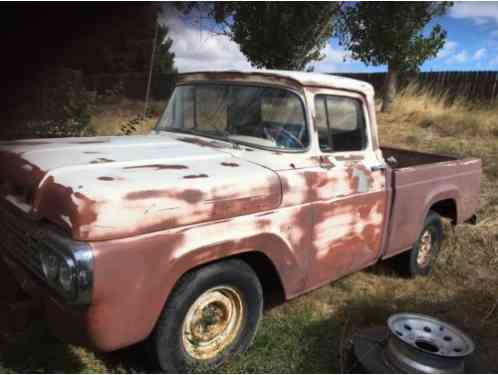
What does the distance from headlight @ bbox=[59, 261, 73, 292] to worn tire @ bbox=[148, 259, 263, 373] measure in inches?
20.5

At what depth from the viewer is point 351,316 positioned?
3307mm

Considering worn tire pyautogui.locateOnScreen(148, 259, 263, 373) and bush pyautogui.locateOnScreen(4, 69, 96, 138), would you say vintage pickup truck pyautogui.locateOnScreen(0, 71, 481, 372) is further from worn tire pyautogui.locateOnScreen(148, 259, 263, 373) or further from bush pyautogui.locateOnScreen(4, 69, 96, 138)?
bush pyautogui.locateOnScreen(4, 69, 96, 138)

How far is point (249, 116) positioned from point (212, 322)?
143 cm

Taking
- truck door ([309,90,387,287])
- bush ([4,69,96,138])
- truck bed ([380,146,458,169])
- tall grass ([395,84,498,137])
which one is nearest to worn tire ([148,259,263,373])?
truck door ([309,90,387,287])

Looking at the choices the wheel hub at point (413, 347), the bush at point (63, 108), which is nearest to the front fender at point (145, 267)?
the wheel hub at point (413, 347)

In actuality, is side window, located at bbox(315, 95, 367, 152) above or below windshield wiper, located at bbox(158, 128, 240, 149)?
above

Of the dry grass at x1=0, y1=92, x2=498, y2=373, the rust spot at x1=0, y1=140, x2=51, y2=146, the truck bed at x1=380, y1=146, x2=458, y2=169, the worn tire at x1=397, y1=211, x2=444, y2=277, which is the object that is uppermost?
the rust spot at x1=0, y1=140, x2=51, y2=146

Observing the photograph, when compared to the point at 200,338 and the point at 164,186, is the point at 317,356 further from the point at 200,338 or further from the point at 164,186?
the point at 164,186

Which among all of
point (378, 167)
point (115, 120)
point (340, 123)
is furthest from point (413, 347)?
point (115, 120)

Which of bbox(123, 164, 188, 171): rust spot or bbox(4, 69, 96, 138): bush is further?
bbox(4, 69, 96, 138): bush

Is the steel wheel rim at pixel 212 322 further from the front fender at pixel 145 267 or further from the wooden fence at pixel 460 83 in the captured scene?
the wooden fence at pixel 460 83

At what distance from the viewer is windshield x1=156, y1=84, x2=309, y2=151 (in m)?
2.93

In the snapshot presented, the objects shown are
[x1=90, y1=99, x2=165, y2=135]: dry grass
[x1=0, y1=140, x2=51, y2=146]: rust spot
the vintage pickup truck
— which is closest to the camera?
the vintage pickup truck

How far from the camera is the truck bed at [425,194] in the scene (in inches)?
136
